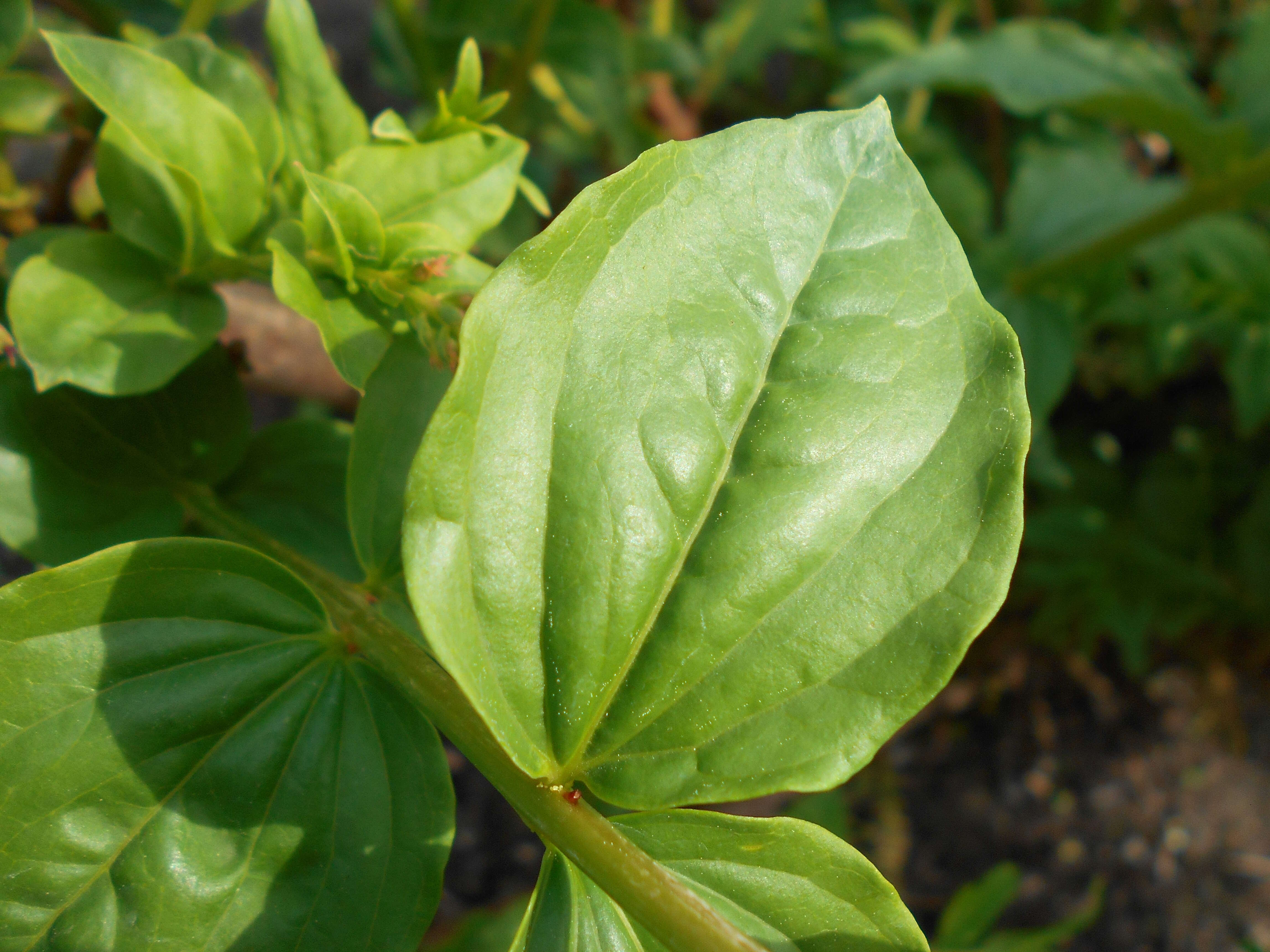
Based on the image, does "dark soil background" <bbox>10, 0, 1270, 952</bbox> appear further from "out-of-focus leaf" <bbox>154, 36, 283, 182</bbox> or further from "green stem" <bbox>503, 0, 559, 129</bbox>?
"out-of-focus leaf" <bbox>154, 36, 283, 182</bbox>

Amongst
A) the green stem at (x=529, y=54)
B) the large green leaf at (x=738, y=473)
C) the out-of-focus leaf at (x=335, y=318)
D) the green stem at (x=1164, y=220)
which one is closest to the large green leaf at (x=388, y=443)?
the out-of-focus leaf at (x=335, y=318)

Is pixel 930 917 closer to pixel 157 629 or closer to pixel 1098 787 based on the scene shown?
pixel 1098 787

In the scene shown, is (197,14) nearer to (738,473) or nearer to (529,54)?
(529,54)

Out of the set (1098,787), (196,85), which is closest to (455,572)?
(196,85)

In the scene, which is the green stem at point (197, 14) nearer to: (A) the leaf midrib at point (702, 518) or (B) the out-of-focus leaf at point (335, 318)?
(B) the out-of-focus leaf at point (335, 318)

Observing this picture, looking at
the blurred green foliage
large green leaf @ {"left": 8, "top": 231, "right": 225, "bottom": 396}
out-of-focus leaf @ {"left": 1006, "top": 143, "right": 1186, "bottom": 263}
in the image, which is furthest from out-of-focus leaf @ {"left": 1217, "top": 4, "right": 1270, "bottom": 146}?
large green leaf @ {"left": 8, "top": 231, "right": 225, "bottom": 396}
